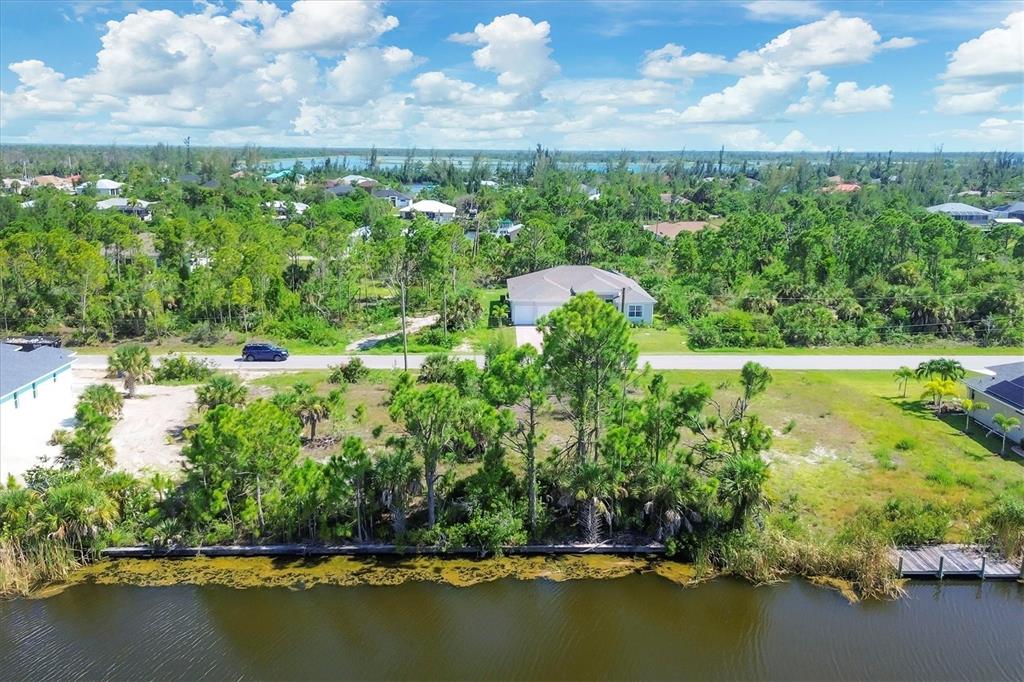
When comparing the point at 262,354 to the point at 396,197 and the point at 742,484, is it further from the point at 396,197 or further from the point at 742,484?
the point at 396,197

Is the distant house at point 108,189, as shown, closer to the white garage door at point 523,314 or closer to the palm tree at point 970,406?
the white garage door at point 523,314

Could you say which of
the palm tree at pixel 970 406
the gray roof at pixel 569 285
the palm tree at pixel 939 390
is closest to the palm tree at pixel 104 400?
the gray roof at pixel 569 285

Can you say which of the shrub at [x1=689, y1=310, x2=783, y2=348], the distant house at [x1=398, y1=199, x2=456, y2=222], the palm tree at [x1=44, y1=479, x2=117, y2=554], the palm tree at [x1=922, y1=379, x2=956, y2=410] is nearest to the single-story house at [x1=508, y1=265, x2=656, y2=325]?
the shrub at [x1=689, y1=310, x2=783, y2=348]

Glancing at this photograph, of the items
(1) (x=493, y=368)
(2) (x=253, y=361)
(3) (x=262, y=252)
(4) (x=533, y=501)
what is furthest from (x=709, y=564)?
(3) (x=262, y=252)

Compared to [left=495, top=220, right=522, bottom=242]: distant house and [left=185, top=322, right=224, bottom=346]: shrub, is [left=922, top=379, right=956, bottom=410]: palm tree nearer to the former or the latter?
[left=185, top=322, right=224, bottom=346]: shrub

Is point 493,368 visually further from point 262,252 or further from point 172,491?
point 262,252

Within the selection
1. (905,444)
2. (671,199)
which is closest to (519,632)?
(905,444)
